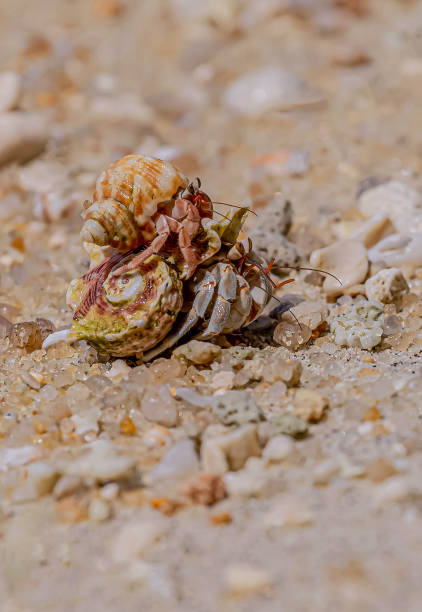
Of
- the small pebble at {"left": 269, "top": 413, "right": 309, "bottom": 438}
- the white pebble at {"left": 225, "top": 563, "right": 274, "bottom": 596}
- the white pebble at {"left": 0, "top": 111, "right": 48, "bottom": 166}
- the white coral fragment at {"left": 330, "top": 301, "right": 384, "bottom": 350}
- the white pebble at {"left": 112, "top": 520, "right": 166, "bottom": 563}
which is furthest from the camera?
the white pebble at {"left": 0, "top": 111, "right": 48, "bottom": 166}

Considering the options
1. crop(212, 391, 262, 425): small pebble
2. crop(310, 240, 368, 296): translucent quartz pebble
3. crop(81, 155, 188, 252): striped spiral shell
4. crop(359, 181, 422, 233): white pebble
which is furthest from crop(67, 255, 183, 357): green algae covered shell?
crop(359, 181, 422, 233): white pebble

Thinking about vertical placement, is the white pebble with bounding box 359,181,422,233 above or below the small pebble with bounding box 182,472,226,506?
below

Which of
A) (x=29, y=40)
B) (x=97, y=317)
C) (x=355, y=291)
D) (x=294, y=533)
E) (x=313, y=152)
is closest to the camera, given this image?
(x=294, y=533)

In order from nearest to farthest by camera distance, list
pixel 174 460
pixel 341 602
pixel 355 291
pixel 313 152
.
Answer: pixel 341 602 < pixel 174 460 < pixel 355 291 < pixel 313 152

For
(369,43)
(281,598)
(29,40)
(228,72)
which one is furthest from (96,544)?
(29,40)

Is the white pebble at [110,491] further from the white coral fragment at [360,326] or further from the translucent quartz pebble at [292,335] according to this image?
the white coral fragment at [360,326]

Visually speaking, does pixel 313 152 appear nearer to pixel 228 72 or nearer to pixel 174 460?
pixel 228 72

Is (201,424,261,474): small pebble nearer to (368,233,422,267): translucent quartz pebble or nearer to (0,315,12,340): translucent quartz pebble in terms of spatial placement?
(0,315,12,340): translucent quartz pebble
